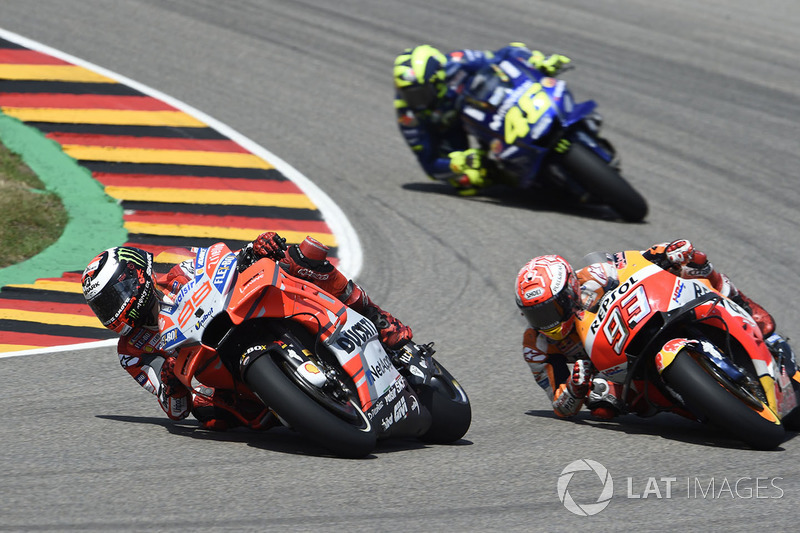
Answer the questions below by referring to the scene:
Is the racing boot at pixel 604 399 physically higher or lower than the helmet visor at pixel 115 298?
lower

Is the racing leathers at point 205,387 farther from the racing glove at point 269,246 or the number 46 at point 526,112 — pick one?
the number 46 at point 526,112

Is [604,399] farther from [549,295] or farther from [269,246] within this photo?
[269,246]

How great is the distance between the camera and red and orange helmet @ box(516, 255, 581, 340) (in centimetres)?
611

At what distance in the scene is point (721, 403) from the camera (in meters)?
5.54

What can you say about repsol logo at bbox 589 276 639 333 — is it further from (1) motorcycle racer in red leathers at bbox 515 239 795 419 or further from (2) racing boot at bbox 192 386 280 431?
(2) racing boot at bbox 192 386 280 431

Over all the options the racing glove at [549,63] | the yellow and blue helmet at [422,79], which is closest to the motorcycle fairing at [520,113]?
the racing glove at [549,63]

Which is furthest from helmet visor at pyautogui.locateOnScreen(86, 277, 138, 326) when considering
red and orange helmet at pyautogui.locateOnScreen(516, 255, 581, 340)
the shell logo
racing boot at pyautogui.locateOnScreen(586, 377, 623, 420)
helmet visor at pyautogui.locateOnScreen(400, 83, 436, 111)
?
helmet visor at pyautogui.locateOnScreen(400, 83, 436, 111)

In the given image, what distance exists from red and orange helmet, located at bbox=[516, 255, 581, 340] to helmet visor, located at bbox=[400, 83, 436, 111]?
19.9 feet

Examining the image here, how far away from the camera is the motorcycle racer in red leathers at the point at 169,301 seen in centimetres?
570

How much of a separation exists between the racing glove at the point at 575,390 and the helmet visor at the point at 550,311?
0.31 m

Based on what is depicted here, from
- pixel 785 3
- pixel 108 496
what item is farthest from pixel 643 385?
pixel 785 3

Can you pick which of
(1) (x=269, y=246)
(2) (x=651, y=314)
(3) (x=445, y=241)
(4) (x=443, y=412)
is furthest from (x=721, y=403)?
(3) (x=445, y=241)

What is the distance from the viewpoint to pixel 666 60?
16.6 metres

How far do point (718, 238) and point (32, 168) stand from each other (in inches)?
280
